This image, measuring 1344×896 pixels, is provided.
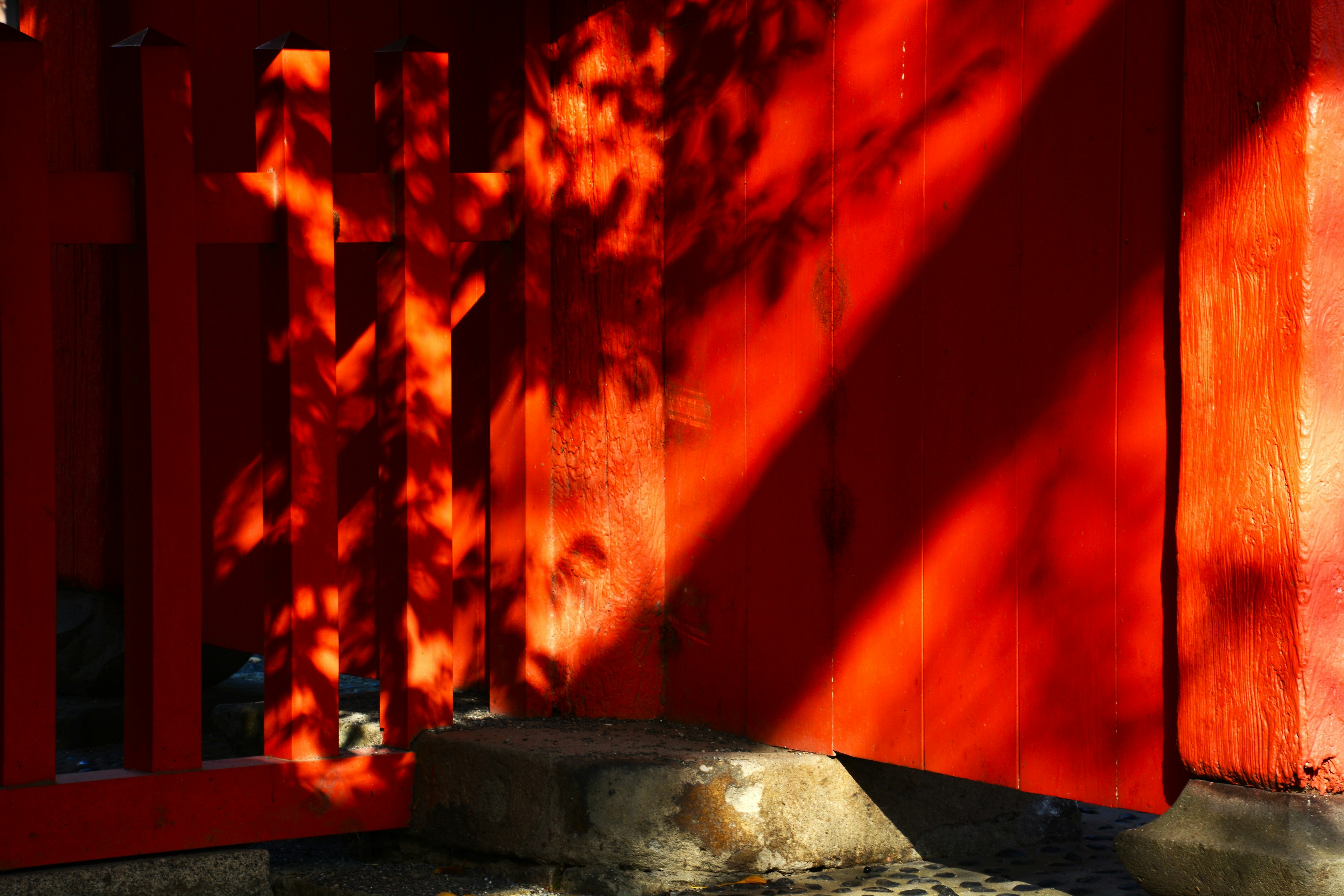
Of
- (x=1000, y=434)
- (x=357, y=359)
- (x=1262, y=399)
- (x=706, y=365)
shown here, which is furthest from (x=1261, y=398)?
(x=357, y=359)

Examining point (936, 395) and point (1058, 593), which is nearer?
point (1058, 593)

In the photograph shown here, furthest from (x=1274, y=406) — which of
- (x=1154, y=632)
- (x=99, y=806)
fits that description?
(x=99, y=806)

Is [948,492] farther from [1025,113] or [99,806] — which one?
[99,806]

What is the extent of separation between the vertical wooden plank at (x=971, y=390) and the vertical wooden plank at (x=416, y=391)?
1361 millimetres

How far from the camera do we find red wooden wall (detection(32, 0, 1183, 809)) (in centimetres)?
273

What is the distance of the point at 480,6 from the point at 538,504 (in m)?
1.64

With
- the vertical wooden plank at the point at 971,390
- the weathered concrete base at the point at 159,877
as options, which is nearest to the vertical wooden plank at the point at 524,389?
the weathered concrete base at the point at 159,877

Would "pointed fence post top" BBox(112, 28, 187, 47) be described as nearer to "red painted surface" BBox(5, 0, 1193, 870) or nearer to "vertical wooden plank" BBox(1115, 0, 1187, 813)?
"red painted surface" BBox(5, 0, 1193, 870)

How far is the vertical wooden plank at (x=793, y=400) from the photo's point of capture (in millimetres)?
3391

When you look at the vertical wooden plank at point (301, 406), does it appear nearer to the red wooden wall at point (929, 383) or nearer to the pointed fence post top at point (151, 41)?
the pointed fence post top at point (151, 41)

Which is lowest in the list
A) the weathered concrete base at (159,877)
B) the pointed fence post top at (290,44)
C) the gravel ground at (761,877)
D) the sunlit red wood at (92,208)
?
the gravel ground at (761,877)

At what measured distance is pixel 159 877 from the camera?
3.25m

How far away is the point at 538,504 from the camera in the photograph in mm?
3861

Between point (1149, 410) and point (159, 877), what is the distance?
2602 mm
